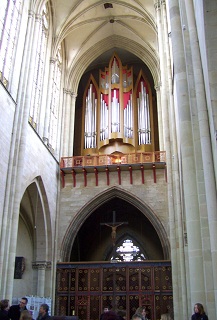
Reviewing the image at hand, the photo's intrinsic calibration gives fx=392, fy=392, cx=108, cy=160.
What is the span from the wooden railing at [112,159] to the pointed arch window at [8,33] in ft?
18.1

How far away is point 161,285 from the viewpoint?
49.0 ft

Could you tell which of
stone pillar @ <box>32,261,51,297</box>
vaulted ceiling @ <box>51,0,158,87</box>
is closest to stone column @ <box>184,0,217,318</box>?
stone pillar @ <box>32,261,51,297</box>

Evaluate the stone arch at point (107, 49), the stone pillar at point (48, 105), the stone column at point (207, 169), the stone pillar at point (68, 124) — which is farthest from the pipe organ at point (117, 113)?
the stone column at point (207, 169)

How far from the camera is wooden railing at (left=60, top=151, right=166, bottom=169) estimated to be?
1677 cm

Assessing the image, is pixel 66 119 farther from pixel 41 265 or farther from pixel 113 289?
pixel 113 289

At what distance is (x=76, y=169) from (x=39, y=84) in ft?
12.8

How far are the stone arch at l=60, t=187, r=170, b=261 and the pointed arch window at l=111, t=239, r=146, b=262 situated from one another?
3.57 m

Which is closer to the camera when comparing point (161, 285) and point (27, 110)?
point (27, 110)

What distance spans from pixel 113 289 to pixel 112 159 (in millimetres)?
5623

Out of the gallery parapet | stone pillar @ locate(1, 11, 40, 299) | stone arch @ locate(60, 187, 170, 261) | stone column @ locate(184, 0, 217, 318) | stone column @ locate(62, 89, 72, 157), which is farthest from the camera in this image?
stone column @ locate(62, 89, 72, 157)

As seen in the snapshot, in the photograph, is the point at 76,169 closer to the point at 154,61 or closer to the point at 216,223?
the point at 154,61

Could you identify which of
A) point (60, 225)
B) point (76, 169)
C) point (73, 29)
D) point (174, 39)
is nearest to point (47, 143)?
point (76, 169)

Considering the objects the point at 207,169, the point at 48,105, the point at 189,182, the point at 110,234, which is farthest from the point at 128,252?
the point at 207,169

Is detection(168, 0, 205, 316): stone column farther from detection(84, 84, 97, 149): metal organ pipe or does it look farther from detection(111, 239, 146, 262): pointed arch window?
detection(111, 239, 146, 262): pointed arch window
